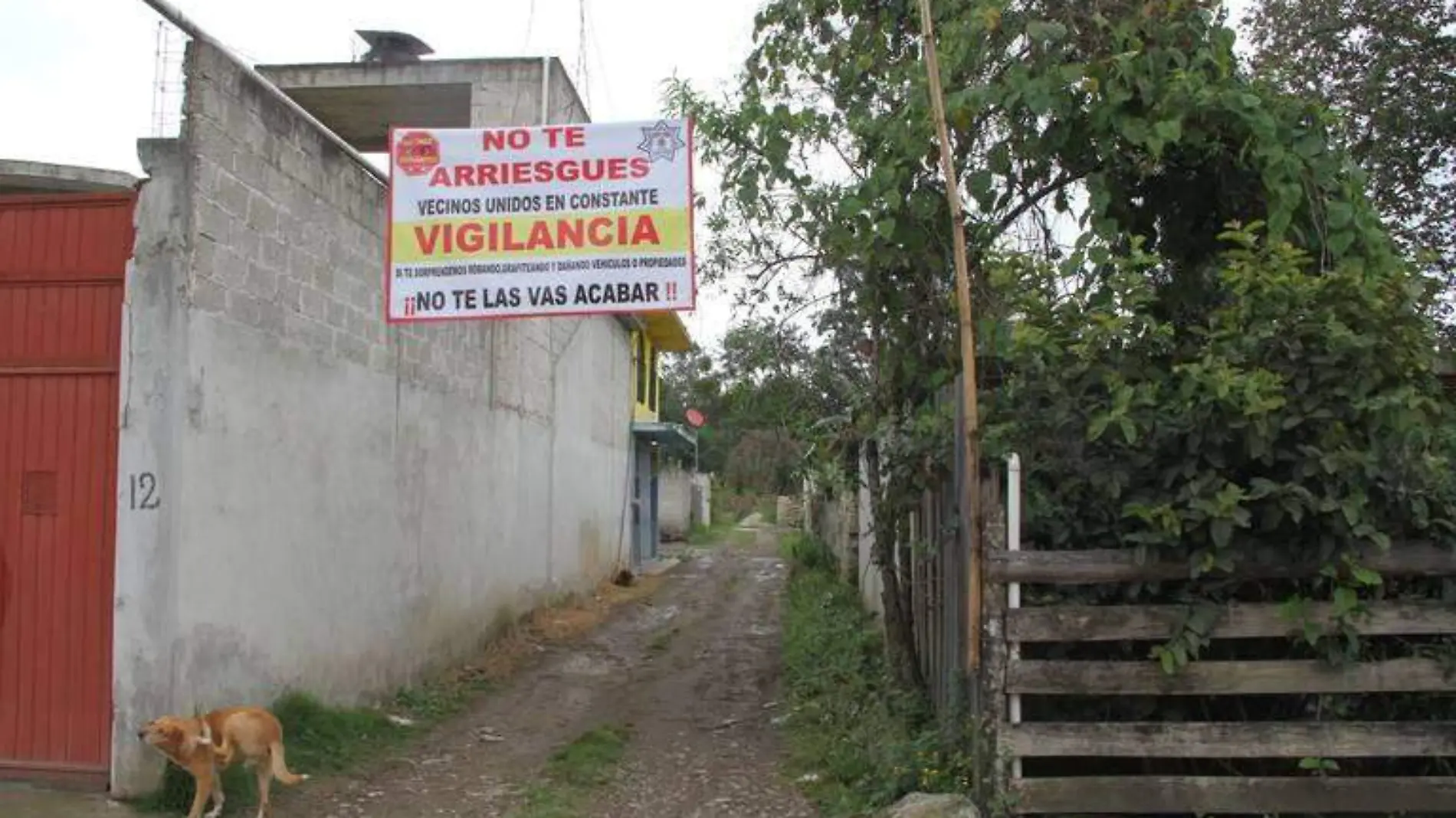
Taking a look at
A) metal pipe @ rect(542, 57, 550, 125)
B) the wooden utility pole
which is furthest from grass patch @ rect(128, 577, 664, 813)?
metal pipe @ rect(542, 57, 550, 125)

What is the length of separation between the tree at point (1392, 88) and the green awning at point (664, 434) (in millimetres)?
13275

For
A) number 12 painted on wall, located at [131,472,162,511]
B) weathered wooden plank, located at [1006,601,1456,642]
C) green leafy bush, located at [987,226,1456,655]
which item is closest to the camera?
green leafy bush, located at [987,226,1456,655]

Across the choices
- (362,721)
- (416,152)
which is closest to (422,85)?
(416,152)

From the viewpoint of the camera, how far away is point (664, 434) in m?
23.0

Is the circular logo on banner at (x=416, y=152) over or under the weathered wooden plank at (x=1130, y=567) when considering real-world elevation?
over

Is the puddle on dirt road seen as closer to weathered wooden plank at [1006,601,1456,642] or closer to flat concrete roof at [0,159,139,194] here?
flat concrete roof at [0,159,139,194]

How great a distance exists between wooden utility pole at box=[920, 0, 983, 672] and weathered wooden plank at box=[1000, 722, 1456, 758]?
17.5 inches

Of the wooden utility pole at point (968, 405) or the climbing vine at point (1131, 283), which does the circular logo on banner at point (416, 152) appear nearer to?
the climbing vine at point (1131, 283)

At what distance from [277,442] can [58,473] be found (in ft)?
3.84

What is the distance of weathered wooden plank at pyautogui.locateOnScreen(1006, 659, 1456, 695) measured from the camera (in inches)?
190

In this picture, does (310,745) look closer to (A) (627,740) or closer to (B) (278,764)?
(B) (278,764)

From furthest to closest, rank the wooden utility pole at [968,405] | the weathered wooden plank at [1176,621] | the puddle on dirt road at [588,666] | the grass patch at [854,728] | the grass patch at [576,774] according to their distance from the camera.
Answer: the puddle on dirt road at [588,666]
the grass patch at [576,774]
the grass patch at [854,728]
the wooden utility pole at [968,405]
the weathered wooden plank at [1176,621]

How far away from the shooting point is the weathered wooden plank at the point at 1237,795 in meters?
4.84

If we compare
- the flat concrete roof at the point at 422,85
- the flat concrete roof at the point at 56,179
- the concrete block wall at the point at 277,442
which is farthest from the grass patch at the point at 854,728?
the flat concrete roof at the point at 422,85
